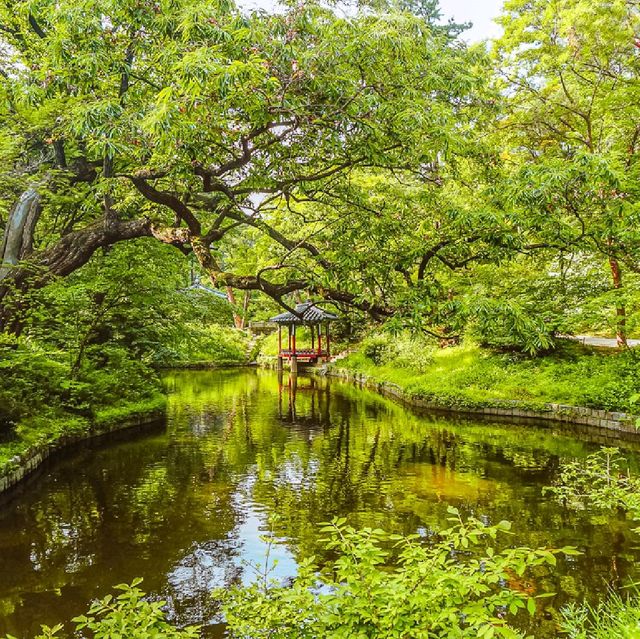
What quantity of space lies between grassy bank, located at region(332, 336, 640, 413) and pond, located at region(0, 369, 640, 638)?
1258 millimetres

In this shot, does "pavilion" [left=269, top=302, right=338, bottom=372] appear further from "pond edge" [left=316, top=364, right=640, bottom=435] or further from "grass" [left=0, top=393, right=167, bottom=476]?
"grass" [left=0, top=393, right=167, bottom=476]

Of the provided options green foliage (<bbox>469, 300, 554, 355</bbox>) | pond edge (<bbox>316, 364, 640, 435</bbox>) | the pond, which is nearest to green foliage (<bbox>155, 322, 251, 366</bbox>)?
pond edge (<bbox>316, 364, 640, 435</bbox>)

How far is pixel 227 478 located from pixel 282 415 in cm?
593

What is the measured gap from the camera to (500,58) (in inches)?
584

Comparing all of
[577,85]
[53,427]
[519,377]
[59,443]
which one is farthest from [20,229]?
[577,85]

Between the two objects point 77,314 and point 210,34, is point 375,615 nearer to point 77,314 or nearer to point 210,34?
point 210,34

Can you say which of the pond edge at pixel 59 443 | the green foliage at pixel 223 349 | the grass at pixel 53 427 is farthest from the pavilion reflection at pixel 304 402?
the green foliage at pixel 223 349

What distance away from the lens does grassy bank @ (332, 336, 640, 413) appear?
1213 centimetres

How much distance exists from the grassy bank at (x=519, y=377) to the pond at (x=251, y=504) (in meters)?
1.26

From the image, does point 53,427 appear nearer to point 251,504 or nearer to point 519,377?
point 251,504

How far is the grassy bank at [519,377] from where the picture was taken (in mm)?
12133

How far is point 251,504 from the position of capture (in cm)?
721

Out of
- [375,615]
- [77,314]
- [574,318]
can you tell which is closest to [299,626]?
[375,615]

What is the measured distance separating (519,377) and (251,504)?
983cm
